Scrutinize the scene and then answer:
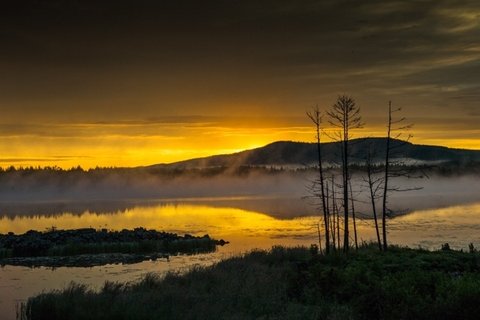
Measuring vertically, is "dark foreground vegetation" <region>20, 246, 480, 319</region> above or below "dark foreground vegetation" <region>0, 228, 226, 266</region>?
above

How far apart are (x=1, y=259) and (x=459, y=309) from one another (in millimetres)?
45408

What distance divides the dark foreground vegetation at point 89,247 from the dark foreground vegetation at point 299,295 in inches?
852

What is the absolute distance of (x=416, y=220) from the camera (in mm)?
89812

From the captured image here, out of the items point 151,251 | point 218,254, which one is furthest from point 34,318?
point 151,251

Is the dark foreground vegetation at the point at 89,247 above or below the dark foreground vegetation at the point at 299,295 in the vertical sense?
below

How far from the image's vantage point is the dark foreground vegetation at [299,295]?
22.1 m

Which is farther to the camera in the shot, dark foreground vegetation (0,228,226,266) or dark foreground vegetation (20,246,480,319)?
dark foreground vegetation (0,228,226,266)

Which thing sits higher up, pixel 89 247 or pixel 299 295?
pixel 299 295

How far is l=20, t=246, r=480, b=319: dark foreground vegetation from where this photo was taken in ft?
72.5

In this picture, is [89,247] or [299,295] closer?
[299,295]

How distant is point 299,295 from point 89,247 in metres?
37.8

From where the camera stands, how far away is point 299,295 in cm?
2758

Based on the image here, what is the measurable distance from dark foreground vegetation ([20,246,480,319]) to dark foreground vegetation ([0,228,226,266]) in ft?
71.0

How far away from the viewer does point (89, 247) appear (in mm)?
60750
